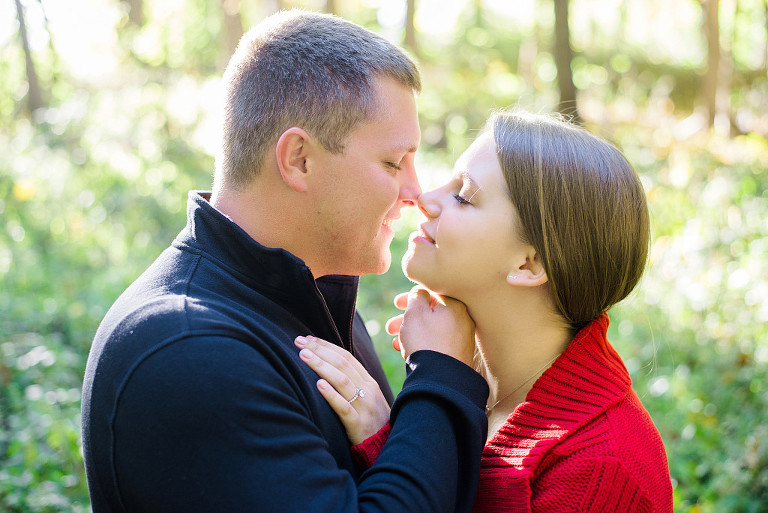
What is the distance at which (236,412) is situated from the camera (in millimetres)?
1477

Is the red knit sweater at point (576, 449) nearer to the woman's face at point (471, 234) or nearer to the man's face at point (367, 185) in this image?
the woman's face at point (471, 234)

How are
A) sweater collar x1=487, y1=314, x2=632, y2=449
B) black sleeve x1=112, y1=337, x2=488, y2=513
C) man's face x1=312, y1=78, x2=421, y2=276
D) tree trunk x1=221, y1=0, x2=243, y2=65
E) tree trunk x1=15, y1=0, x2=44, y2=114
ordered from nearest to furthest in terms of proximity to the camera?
black sleeve x1=112, y1=337, x2=488, y2=513, sweater collar x1=487, y1=314, x2=632, y2=449, man's face x1=312, y1=78, x2=421, y2=276, tree trunk x1=15, y1=0, x2=44, y2=114, tree trunk x1=221, y1=0, x2=243, y2=65

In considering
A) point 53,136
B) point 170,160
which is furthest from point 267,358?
point 53,136

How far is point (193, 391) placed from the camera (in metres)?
1.48

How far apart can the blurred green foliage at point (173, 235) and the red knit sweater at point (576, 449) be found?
0.34m

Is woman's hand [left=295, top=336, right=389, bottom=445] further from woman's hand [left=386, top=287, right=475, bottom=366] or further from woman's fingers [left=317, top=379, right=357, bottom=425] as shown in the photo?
woman's hand [left=386, top=287, right=475, bottom=366]

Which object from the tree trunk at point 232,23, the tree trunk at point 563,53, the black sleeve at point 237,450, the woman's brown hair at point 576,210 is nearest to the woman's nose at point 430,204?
the woman's brown hair at point 576,210

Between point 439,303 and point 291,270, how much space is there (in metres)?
0.54

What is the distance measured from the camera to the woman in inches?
72.7

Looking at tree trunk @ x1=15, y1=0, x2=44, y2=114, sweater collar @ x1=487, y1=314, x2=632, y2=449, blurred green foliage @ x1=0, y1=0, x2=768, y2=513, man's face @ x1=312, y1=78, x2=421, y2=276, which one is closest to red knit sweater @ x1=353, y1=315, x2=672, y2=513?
sweater collar @ x1=487, y1=314, x2=632, y2=449

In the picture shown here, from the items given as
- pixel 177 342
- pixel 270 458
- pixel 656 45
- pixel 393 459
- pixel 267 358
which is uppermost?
pixel 177 342

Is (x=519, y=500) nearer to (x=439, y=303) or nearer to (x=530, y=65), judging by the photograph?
(x=439, y=303)

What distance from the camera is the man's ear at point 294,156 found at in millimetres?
2078

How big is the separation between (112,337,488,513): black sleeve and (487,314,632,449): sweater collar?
43 centimetres
